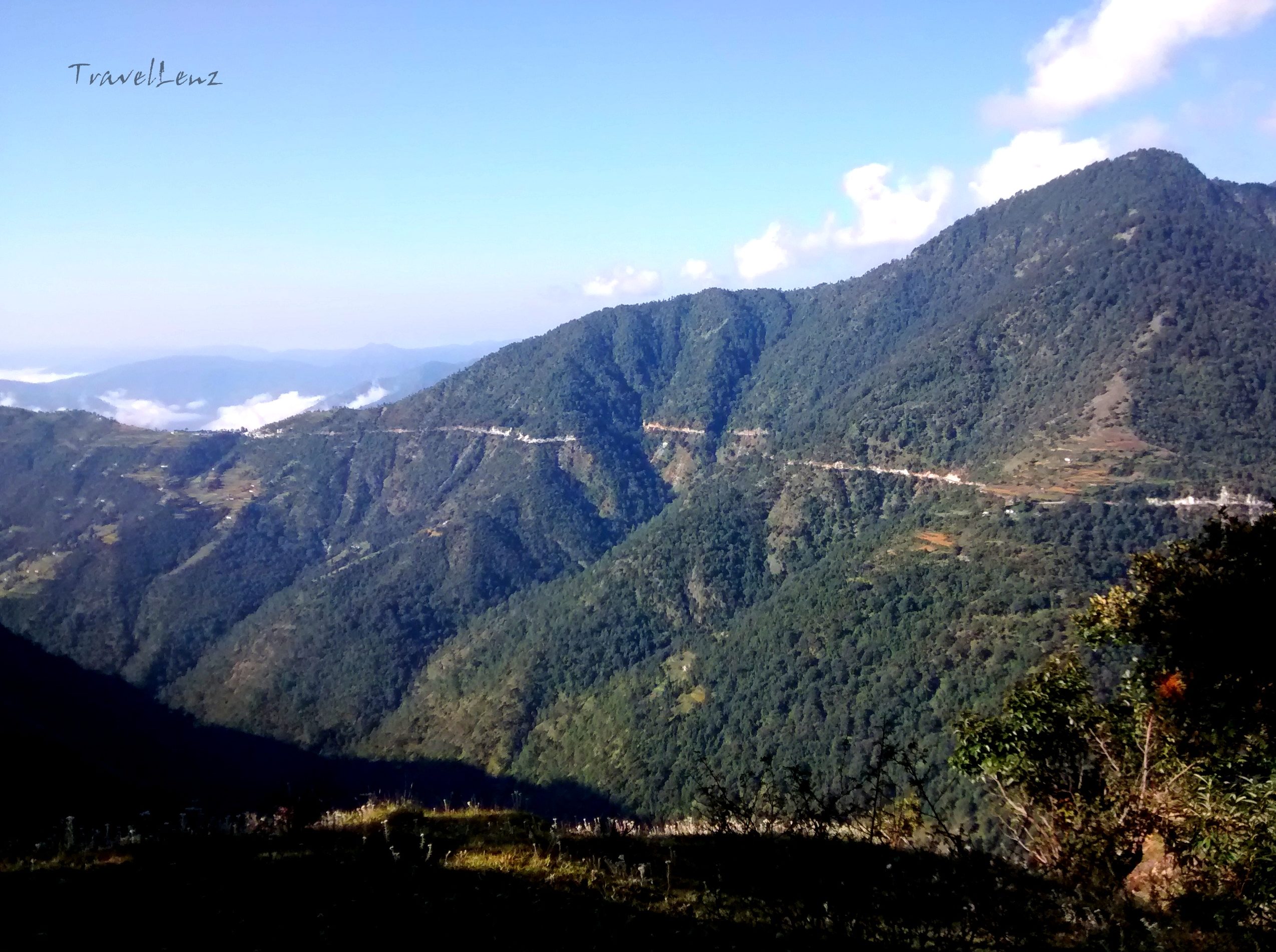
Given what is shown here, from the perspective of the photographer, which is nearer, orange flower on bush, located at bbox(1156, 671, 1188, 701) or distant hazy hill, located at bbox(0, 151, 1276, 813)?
orange flower on bush, located at bbox(1156, 671, 1188, 701)

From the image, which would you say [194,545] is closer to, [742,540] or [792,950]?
[742,540]

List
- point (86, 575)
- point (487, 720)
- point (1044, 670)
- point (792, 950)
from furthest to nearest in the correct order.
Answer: point (86, 575) < point (487, 720) < point (1044, 670) < point (792, 950)

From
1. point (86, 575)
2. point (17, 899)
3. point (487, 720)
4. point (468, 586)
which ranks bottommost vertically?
point (487, 720)

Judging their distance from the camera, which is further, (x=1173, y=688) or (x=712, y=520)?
(x=712, y=520)

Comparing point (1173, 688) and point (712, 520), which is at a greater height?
point (1173, 688)

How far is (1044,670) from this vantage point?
57.3ft

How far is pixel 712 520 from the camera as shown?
12044 centimetres

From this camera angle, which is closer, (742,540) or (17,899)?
(17,899)

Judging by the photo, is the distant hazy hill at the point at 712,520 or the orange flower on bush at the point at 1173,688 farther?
the distant hazy hill at the point at 712,520

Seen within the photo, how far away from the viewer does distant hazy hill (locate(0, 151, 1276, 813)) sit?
7575cm

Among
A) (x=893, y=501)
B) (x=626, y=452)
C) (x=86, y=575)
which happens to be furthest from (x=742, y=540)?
(x=86, y=575)

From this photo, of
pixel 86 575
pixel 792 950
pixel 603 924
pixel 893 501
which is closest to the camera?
pixel 792 950

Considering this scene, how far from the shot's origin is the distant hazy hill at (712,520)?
249 ft

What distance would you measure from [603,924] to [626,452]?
173392 mm
